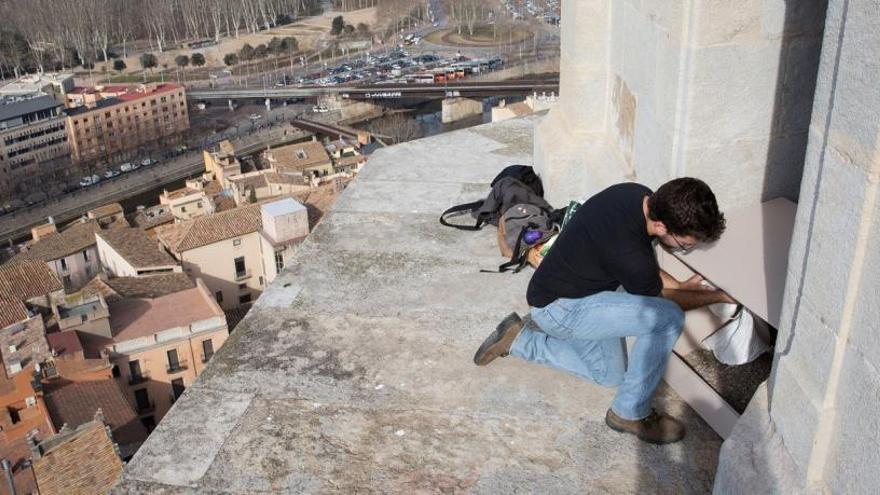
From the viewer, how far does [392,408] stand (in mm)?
3385

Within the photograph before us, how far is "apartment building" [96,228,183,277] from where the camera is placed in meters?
25.4

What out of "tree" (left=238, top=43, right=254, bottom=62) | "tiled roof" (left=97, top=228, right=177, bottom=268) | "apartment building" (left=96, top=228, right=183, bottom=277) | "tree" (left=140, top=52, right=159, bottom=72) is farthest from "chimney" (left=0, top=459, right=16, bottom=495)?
"tree" (left=238, top=43, right=254, bottom=62)

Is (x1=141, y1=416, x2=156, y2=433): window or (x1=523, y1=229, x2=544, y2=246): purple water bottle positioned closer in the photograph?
(x1=523, y1=229, x2=544, y2=246): purple water bottle

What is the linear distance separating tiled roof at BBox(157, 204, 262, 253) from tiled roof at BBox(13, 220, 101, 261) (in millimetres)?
4249

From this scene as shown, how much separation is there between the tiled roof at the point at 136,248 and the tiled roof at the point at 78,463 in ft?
34.7

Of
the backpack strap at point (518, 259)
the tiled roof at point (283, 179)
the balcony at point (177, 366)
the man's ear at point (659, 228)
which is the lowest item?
the balcony at point (177, 366)

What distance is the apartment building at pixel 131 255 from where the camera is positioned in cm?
2535

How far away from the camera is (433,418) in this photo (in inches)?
130

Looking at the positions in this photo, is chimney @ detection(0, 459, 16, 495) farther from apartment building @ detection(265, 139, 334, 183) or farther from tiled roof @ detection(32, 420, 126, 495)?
apartment building @ detection(265, 139, 334, 183)

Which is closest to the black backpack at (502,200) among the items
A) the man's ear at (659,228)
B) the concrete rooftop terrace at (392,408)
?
the concrete rooftop terrace at (392,408)

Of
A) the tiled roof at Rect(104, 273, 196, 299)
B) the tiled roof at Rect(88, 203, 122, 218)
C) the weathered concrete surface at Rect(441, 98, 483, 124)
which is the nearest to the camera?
the tiled roof at Rect(104, 273, 196, 299)

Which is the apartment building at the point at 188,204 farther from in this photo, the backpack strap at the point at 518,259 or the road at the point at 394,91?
the backpack strap at the point at 518,259

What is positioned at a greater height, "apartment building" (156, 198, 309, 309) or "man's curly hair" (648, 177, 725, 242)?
"man's curly hair" (648, 177, 725, 242)

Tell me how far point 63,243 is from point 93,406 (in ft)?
45.9
